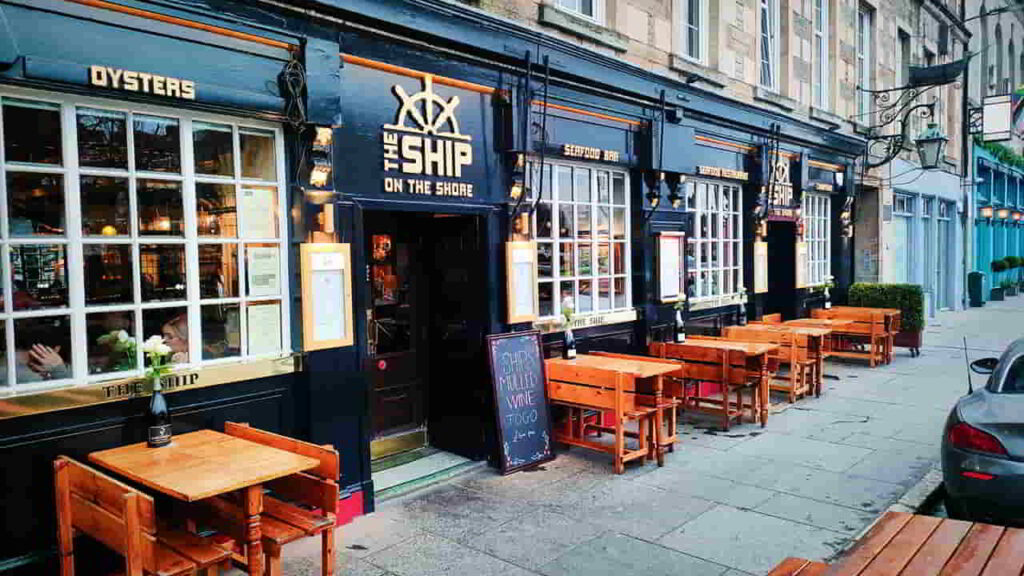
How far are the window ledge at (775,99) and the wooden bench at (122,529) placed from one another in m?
11.1

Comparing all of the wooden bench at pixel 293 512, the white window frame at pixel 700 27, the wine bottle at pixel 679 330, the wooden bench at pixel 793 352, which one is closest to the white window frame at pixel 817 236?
the wooden bench at pixel 793 352

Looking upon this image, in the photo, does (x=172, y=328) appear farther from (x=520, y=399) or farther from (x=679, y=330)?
(x=679, y=330)

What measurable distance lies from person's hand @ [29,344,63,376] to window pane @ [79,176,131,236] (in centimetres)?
78

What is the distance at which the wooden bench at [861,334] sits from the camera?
13.1 m

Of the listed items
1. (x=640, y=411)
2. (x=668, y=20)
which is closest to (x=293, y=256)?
(x=640, y=411)

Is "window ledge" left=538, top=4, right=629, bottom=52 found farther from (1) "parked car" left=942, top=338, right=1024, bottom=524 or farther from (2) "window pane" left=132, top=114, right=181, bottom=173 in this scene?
(1) "parked car" left=942, top=338, right=1024, bottom=524

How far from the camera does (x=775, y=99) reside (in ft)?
41.8

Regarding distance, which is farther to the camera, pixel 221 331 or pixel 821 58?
pixel 821 58

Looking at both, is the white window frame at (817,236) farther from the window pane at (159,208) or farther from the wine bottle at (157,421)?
the wine bottle at (157,421)

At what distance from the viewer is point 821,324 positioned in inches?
501

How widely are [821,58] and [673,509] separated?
1216cm

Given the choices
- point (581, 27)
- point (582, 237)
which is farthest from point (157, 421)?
point (581, 27)

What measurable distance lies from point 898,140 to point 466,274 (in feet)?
43.3

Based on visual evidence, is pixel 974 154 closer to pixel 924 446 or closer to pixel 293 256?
pixel 924 446
